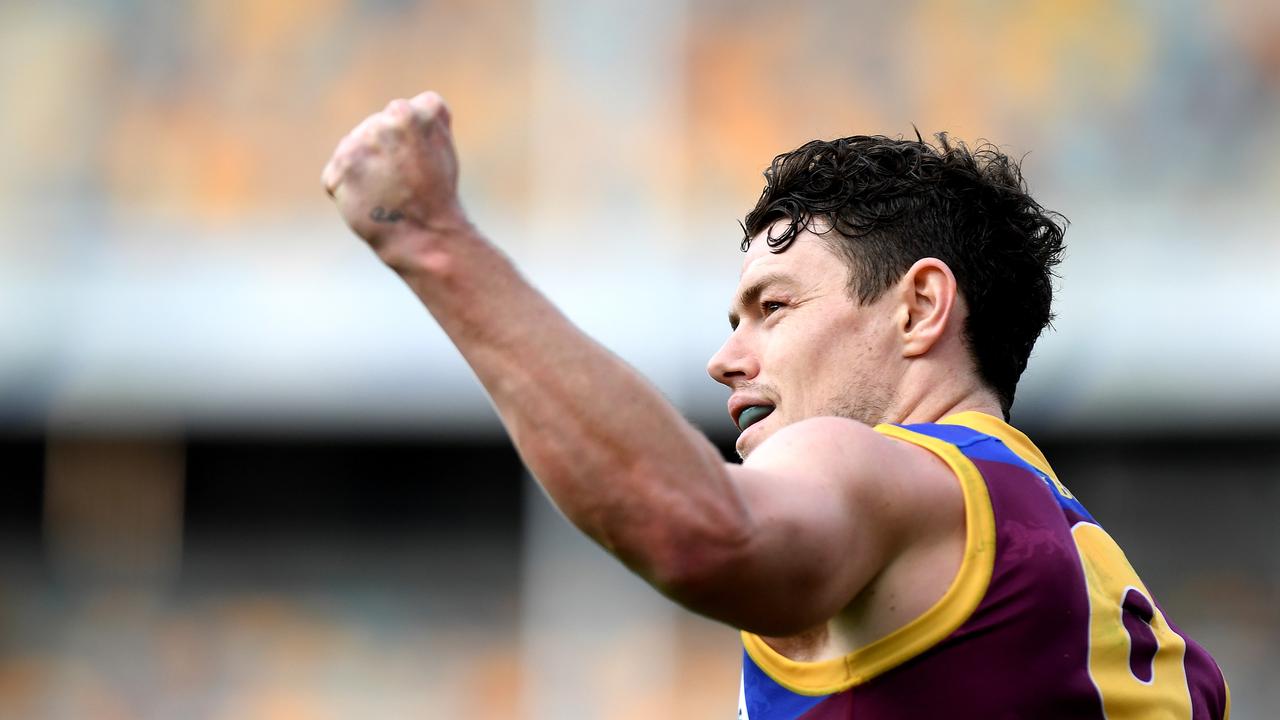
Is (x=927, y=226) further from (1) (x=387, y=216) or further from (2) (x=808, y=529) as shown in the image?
(1) (x=387, y=216)

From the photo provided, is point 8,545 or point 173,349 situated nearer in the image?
point 173,349

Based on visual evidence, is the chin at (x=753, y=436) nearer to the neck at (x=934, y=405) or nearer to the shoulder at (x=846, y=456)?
the neck at (x=934, y=405)

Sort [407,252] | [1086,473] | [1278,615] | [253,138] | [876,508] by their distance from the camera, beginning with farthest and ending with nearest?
[253,138] → [1086,473] → [1278,615] → [876,508] → [407,252]

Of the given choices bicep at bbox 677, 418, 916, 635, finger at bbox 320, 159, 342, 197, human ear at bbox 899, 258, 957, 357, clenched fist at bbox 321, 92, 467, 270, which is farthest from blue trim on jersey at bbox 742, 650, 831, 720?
finger at bbox 320, 159, 342, 197

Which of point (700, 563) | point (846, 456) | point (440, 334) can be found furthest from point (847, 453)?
point (440, 334)

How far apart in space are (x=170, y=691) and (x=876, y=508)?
8.33 m

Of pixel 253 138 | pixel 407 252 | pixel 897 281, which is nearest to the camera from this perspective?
pixel 407 252

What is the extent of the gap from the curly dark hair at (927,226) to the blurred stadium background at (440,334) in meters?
6.02

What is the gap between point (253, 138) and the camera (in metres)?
10.1

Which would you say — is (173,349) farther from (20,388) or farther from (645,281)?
(645,281)

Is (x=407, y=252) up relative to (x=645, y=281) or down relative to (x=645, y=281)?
down

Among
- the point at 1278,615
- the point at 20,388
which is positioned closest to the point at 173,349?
the point at 20,388

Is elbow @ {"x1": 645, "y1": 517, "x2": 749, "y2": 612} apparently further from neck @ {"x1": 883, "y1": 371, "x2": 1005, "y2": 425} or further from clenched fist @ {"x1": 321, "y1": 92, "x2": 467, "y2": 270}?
neck @ {"x1": 883, "y1": 371, "x2": 1005, "y2": 425}

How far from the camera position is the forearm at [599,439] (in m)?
1.60
